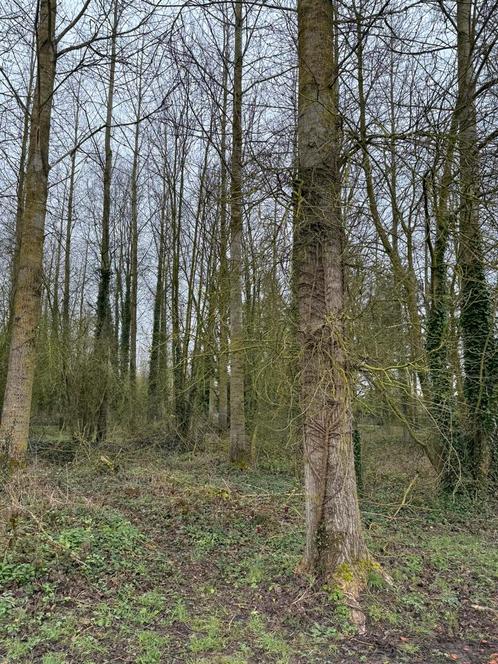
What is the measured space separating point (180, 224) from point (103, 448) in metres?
7.93

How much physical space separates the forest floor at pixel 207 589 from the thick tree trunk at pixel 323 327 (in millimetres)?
418

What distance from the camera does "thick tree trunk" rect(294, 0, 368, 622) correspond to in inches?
158

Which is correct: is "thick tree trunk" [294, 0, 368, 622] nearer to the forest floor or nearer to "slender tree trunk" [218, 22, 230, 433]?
the forest floor

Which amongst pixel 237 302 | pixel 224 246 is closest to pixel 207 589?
pixel 237 302

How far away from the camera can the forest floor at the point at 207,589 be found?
3.12 metres

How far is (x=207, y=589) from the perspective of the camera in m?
3.98

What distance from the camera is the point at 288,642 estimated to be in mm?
3246

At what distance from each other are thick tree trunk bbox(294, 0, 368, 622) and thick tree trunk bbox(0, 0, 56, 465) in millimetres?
4626

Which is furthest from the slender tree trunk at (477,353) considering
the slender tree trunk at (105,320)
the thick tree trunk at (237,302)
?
the slender tree trunk at (105,320)

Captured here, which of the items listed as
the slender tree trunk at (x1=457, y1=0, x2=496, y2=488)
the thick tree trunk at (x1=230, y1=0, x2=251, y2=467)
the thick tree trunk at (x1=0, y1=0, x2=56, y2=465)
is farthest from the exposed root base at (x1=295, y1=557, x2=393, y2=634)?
the thick tree trunk at (x1=230, y1=0, x2=251, y2=467)

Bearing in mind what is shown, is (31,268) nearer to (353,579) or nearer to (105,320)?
(353,579)

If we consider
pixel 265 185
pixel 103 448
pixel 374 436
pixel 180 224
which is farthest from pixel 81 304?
pixel 265 185

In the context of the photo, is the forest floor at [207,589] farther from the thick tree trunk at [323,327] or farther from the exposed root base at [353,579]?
the thick tree trunk at [323,327]

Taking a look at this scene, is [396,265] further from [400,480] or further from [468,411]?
[400,480]
